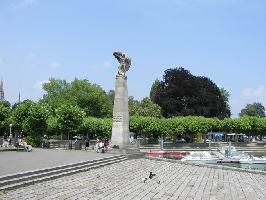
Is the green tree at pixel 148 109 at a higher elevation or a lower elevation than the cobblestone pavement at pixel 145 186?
higher

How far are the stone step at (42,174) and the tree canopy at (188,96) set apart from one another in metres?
62.7

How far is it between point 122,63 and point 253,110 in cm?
11926

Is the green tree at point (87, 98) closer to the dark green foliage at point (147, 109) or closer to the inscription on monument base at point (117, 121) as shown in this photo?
the dark green foliage at point (147, 109)

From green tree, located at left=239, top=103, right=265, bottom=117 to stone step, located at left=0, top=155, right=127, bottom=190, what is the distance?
125706 mm

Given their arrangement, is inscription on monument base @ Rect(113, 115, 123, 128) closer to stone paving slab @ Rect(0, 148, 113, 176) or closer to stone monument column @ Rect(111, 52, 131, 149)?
stone monument column @ Rect(111, 52, 131, 149)

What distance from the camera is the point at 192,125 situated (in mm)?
73000

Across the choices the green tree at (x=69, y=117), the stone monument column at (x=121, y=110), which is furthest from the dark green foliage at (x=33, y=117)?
the stone monument column at (x=121, y=110)

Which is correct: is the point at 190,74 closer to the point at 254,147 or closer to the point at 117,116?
the point at 254,147

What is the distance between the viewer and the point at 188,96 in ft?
300

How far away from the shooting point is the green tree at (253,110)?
149425mm

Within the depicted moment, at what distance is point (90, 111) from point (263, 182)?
2818 inches

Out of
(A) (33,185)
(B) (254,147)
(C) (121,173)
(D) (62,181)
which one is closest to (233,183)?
(C) (121,173)

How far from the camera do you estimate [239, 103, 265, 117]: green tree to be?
149425 millimetres

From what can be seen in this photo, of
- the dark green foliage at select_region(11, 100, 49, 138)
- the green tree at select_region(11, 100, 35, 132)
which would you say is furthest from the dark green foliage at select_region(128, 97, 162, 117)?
the dark green foliage at select_region(11, 100, 49, 138)
